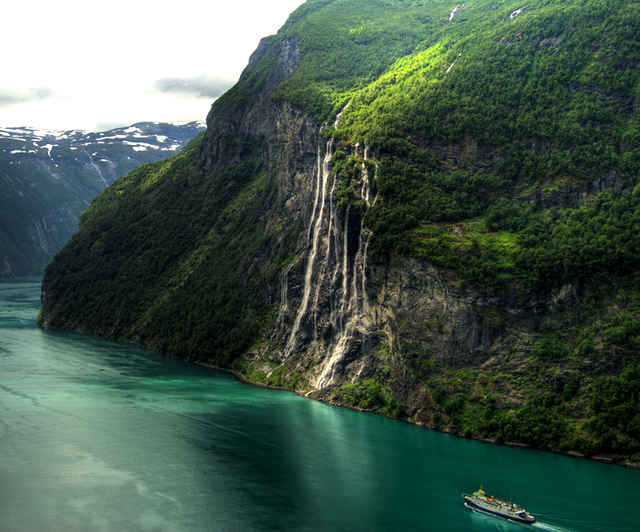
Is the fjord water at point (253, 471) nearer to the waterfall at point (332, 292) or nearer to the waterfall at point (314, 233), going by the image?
the waterfall at point (332, 292)

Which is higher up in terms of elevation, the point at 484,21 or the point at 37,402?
the point at 484,21

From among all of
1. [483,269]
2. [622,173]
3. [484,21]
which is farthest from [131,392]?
[484,21]

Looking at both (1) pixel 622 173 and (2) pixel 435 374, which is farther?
(1) pixel 622 173

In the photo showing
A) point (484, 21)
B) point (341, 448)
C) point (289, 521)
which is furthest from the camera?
point (484, 21)

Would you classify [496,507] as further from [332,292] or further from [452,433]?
[332,292]

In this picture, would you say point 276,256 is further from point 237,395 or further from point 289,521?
point 289,521

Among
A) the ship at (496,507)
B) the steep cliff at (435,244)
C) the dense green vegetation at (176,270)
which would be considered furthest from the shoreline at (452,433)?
the ship at (496,507)
